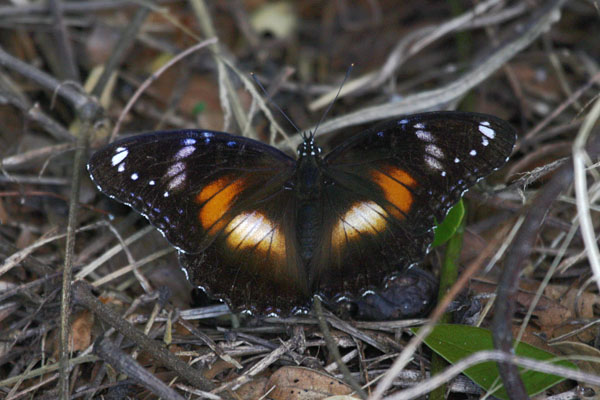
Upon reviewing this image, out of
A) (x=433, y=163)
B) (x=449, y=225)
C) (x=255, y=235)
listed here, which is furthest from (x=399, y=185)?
(x=255, y=235)

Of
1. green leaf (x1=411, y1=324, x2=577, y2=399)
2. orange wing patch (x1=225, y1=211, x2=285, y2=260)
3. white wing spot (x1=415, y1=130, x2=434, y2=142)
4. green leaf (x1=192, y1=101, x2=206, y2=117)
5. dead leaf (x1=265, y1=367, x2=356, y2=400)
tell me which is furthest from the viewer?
green leaf (x1=192, y1=101, x2=206, y2=117)

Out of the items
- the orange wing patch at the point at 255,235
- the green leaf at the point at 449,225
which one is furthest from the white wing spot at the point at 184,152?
the green leaf at the point at 449,225

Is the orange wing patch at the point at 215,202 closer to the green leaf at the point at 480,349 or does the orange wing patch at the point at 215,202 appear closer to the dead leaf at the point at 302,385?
the dead leaf at the point at 302,385

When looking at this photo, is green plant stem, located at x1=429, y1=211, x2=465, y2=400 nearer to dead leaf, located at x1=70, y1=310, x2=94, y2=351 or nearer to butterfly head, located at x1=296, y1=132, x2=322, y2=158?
butterfly head, located at x1=296, y1=132, x2=322, y2=158

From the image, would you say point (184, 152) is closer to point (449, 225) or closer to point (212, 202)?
point (212, 202)

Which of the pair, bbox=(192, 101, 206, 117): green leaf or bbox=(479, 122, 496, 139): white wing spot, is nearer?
bbox=(479, 122, 496, 139): white wing spot

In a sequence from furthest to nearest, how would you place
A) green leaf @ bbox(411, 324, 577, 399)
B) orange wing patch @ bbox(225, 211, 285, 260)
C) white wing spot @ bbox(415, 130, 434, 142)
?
1. orange wing patch @ bbox(225, 211, 285, 260)
2. white wing spot @ bbox(415, 130, 434, 142)
3. green leaf @ bbox(411, 324, 577, 399)

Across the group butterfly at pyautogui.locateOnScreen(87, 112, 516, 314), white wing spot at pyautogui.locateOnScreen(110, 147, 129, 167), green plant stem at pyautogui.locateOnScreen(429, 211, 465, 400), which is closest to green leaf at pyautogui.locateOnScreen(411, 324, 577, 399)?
green plant stem at pyautogui.locateOnScreen(429, 211, 465, 400)
